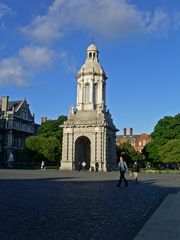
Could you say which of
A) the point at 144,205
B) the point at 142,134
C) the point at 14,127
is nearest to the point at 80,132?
the point at 14,127

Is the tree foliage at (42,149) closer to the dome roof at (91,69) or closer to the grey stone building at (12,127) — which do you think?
the grey stone building at (12,127)

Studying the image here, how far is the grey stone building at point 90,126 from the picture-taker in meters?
67.4

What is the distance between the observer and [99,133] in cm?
6769

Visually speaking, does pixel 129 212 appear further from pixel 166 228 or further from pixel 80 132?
pixel 80 132

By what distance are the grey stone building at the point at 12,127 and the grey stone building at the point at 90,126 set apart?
29538mm

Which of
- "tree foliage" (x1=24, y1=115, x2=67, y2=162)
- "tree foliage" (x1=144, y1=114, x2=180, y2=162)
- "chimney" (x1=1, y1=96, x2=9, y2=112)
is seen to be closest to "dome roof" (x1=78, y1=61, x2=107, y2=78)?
"tree foliage" (x1=24, y1=115, x2=67, y2=162)

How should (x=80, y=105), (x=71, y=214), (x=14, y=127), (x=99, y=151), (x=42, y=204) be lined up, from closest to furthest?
1. (x=71, y=214)
2. (x=42, y=204)
3. (x=99, y=151)
4. (x=80, y=105)
5. (x=14, y=127)

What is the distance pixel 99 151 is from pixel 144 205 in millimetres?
53069

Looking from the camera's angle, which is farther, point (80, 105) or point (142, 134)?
point (142, 134)

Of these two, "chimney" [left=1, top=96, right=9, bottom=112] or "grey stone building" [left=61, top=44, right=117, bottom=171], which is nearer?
"grey stone building" [left=61, top=44, right=117, bottom=171]

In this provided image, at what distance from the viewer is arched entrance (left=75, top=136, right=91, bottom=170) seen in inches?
2776

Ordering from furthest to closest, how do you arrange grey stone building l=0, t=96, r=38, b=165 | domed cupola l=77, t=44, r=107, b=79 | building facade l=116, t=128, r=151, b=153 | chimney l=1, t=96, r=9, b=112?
building facade l=116, t=128, r=151, b=153 < chimney l=1, t=96, r=9, b=112 < grey stone building l=0, t=96, r=38, b=165 < domed cupola l=77, t=44, r=107, b=79

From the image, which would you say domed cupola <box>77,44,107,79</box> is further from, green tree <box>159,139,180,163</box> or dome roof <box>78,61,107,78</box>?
green tree <box>159,139,180,163</box>

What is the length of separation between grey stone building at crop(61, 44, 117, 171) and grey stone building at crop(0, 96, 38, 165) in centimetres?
2954
